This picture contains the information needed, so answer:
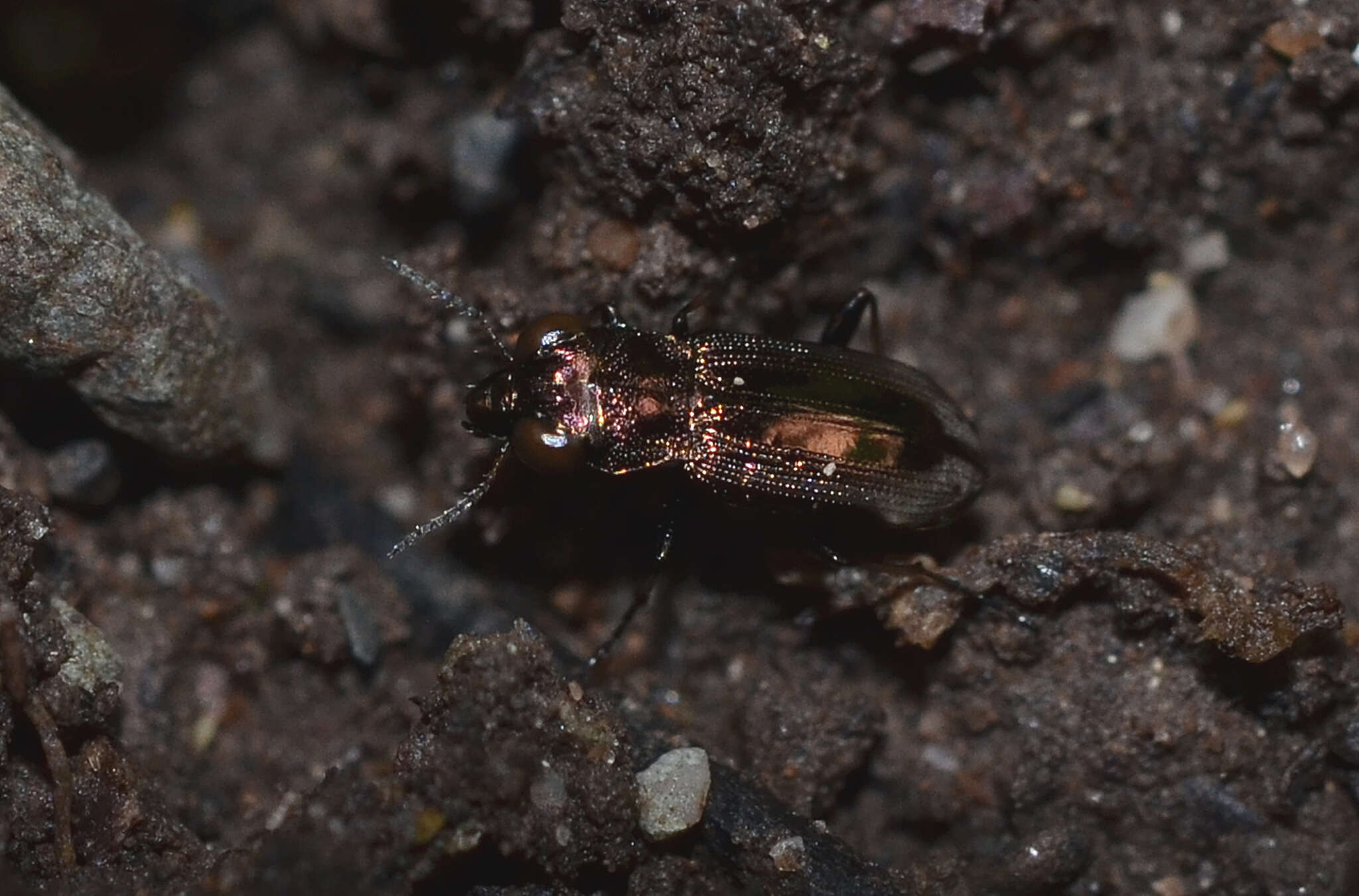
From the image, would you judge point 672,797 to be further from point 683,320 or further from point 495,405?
point 683,320

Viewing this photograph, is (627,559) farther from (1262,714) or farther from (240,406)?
(1262,714)

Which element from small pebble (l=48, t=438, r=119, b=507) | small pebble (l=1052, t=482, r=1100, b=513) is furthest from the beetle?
small pebble (l=48, t=438, r=119, b=507)

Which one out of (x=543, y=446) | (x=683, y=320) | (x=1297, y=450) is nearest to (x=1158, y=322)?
(x=1297, y=450)

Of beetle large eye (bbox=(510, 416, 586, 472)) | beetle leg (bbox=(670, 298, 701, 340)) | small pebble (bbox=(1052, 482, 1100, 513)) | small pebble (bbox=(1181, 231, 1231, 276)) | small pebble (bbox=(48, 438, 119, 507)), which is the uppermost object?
small pebble (bbox=(1181, 231, 1231, 276))

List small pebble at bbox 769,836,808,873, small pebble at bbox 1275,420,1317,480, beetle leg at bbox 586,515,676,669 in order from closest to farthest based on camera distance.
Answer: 1. small pebble at bbox 769,836,808,873
2. beetle leg at bbox 586,515,676,669
3. small pebble at bbox 1275,420,1317,480

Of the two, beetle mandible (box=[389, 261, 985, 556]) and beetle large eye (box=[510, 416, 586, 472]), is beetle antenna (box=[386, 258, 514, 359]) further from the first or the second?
beetle large eye (box=[510, 416, 586, 472])

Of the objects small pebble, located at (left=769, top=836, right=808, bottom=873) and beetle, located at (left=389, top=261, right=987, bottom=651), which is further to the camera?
beetle, located at (left=389, top=261, right=987, bottom=651)
